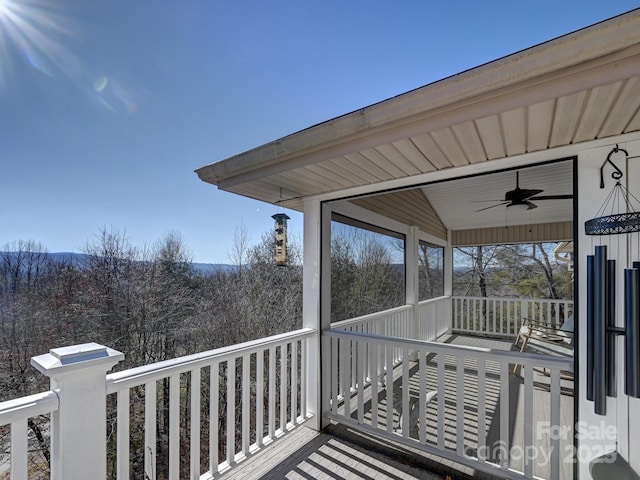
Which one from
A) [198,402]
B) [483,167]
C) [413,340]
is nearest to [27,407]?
[198,402]

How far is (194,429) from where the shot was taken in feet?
6.48

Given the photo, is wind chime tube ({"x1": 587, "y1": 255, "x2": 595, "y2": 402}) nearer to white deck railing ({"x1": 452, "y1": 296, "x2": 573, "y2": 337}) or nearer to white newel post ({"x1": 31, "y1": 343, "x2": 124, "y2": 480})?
white newel post ({"x1": 31, "y1": 343, "x2": 124, "y2": 480})

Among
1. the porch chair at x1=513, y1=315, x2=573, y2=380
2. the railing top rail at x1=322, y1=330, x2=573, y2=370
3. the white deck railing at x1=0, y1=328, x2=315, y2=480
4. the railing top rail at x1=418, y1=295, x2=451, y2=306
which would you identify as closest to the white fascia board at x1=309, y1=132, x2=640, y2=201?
the railing top rail at x1=322, y1=330, x2=573, y2=370

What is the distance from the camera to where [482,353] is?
85.2 inches

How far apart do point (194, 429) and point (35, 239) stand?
407 inches

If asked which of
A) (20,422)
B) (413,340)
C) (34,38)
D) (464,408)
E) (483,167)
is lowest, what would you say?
(464,408)

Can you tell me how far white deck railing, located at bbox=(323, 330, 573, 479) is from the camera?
199cm

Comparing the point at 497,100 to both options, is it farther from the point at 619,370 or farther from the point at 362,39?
the point at 362,39

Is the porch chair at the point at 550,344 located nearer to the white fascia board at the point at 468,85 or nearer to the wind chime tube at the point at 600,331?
the wind chime tube at the point at 600,331

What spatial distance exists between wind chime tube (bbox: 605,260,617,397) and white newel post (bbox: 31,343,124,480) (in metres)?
2.24

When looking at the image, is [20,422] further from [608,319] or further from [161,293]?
[161,293]

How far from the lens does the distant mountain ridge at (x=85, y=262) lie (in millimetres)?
8688

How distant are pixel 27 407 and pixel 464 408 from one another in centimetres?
322

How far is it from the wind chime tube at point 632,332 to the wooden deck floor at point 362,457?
4.62ft
